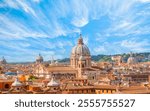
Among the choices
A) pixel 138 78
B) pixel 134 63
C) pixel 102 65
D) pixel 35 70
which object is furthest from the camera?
pixel 134 63

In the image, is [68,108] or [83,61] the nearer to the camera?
[68,108]

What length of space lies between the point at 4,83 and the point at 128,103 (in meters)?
4.48

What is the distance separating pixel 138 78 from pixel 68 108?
345 inches

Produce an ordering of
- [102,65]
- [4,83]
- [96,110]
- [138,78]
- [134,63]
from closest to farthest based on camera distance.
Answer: [96,110]
[4,83]
[138,78]
[102,65]
[134,63]

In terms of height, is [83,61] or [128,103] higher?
[83,61]

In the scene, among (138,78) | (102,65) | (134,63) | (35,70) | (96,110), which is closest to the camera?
(96,110)


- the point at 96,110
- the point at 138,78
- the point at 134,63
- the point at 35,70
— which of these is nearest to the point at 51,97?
the point at 96,110

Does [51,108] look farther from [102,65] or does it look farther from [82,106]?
[102,65]

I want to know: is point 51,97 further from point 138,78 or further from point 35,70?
point 35,70

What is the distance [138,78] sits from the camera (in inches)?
513

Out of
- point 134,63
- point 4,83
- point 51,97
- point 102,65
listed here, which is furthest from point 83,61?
point 51,97

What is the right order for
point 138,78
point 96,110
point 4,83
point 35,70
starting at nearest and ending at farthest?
point 96,110
point 4,83
point 138,78
point 35,70

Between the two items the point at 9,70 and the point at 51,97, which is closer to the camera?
the point at 51,97

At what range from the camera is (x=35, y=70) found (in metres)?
15.2
